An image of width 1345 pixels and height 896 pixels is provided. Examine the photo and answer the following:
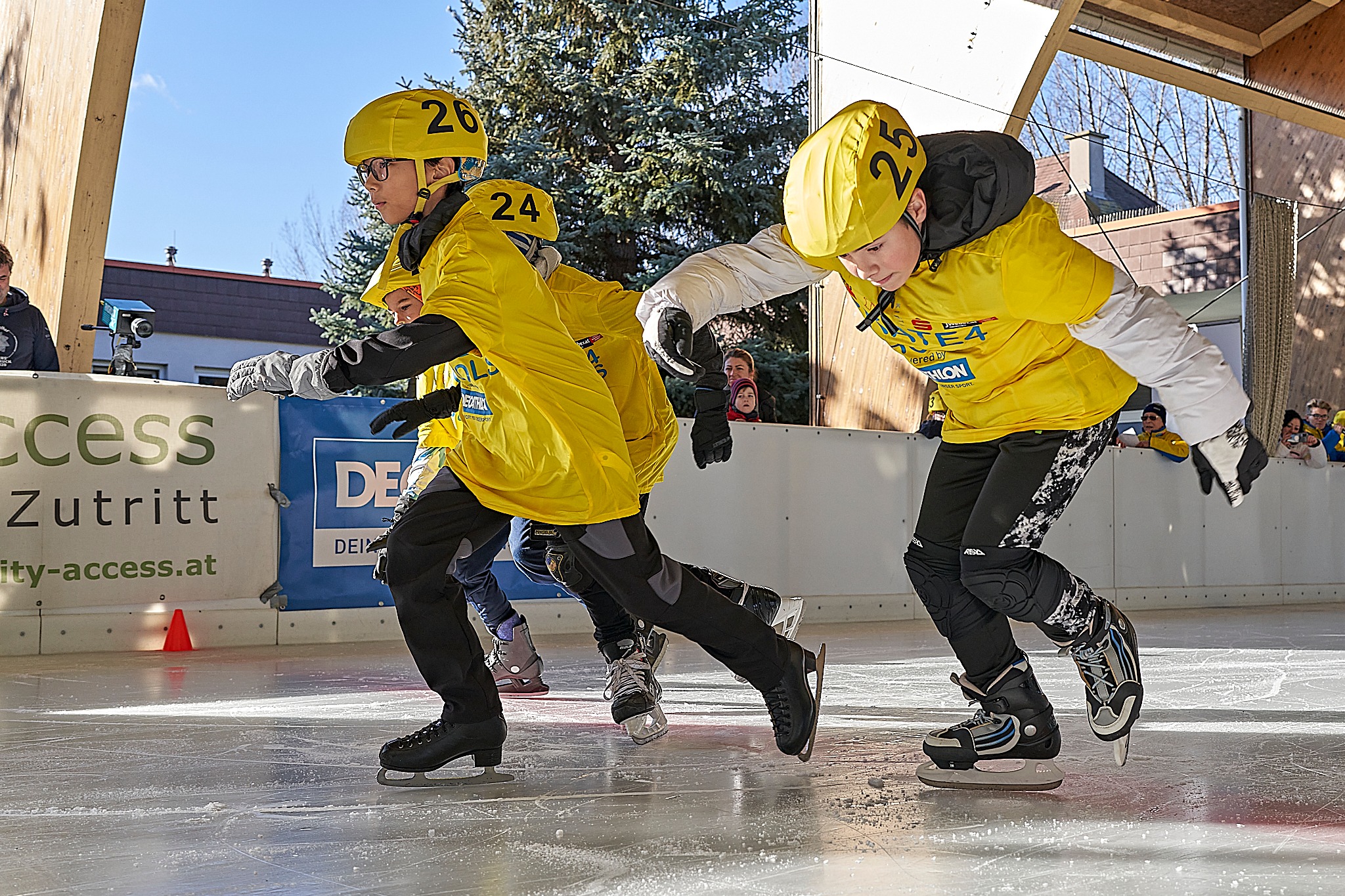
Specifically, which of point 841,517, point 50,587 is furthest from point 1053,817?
point 841,517

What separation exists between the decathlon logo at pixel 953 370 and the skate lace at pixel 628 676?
122cm

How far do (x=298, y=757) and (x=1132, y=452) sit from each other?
8.43 metres

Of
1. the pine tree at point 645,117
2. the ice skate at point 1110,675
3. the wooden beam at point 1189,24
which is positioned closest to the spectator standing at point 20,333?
the ice skate at point 1110,675

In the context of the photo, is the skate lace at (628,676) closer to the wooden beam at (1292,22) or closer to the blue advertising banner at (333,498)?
the blue advertising banner at (333,498)

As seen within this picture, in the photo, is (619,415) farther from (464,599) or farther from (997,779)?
(997,779)

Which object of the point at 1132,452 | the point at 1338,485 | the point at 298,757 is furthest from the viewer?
the point at 1338,485

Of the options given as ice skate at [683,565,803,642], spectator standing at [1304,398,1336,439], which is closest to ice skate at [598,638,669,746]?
ice skate at [683,565,803,642]

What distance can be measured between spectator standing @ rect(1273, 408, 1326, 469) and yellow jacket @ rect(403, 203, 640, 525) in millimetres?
10554

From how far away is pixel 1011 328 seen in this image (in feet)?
8.83

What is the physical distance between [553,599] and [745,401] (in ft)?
6.12

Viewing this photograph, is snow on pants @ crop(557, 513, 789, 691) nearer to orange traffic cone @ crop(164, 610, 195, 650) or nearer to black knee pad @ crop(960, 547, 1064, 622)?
black knee pad @ crop(960, 547, 1064, 622)

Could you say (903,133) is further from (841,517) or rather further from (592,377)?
(841,517)

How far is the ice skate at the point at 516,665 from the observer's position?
4.43m

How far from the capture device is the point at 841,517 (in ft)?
26.7
